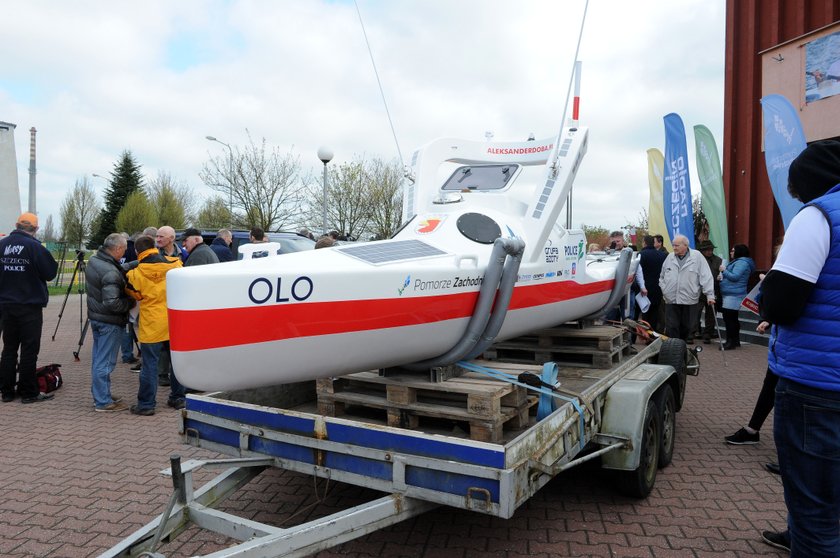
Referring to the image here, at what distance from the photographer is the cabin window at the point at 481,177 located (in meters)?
5.00

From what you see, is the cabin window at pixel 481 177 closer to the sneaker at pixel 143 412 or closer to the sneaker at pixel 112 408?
the sneaker at pixel 143 412

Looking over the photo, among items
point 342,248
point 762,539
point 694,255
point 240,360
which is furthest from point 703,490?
point 694,255

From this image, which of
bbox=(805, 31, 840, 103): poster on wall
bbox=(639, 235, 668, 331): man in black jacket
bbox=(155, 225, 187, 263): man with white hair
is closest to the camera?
bbox=(155, 225, 187, 263): man with white hair

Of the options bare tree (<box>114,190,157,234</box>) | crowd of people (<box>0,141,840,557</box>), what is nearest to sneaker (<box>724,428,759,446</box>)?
crowd of people (<box>0,141,840,557</box>)

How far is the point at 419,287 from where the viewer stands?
3340 millimetres

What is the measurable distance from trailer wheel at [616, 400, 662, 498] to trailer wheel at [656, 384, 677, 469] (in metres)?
0.17

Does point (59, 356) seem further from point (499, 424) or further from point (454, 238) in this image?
point (499, 424)

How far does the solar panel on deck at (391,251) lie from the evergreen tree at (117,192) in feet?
131

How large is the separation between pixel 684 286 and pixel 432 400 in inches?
214

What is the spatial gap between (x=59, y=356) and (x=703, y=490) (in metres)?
9.90

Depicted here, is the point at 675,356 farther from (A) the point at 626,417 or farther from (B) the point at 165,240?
(B) the point at 165,240

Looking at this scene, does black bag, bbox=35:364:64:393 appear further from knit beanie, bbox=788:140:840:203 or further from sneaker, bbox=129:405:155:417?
knit beanie, bbox=788:140:840:203

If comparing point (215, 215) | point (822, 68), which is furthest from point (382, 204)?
point (822, 68)

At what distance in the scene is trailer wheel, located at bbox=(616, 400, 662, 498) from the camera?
3.96 meters
